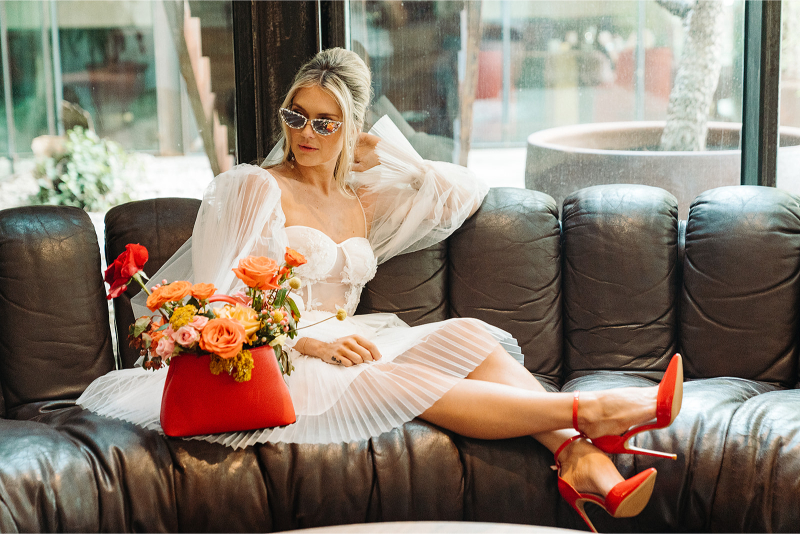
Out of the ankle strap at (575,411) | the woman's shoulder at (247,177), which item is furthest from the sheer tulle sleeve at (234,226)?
the ankle strap at (575,411)

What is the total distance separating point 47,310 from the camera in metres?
2.33

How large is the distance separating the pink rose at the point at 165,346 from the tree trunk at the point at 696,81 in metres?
2.27

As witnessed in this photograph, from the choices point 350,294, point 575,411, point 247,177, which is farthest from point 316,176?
point 575,411

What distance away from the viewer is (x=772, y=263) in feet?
7.97

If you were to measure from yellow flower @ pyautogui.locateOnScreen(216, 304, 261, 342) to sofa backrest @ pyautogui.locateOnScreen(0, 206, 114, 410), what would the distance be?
0.81 meters

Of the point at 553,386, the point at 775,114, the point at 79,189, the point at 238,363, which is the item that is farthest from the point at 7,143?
the point at 775,114

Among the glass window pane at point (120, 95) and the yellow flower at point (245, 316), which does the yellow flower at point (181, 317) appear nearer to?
the yellow flower at point (245, 316)

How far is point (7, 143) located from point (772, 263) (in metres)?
2.98

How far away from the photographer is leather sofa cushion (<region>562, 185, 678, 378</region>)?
2541 millimetres

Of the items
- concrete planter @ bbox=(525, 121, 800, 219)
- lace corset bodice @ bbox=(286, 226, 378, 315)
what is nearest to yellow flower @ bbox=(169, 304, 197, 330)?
lace corset bodice @ bbox=(286, 226, 378, 315)

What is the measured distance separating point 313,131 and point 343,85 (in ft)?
0.65

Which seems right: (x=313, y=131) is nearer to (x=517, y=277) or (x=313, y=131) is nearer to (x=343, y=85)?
(x=343, y=85)

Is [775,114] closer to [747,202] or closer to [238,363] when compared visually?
[747,202]

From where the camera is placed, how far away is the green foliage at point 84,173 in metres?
3.04
